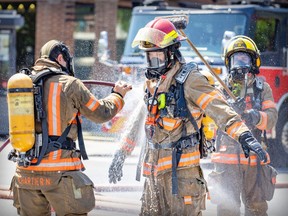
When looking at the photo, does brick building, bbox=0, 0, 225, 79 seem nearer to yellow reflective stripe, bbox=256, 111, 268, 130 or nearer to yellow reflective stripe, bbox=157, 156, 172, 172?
yellow reflective stripe, bbox=256, 111, 268, 130

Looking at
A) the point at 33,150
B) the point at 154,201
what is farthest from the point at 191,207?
the point at 33,150

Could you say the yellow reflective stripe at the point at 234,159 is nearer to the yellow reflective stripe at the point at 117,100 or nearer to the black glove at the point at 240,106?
the black glove at the point at 240,106

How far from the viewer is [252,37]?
1305 centimetres

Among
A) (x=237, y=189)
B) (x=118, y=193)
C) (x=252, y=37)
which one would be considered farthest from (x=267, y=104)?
(x=252, y=37)

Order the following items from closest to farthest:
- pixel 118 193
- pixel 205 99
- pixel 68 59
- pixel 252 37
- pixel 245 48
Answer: pixel 205 99
pixel 68 59
pixel 245 48
pixel 118 193
pixel 252 37

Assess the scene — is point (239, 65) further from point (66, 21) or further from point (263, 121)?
point (66, 21)

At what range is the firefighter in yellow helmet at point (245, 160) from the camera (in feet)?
24.0

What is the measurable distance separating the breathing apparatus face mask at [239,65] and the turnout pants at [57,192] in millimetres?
1876

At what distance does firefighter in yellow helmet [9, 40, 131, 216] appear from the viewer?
6.15m

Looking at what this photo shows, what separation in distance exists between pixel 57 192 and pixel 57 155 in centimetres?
25

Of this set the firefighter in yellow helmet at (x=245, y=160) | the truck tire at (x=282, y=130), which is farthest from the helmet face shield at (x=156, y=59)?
the truck tire at (x=282, y=130)

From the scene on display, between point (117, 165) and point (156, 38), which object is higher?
point (156, 38)

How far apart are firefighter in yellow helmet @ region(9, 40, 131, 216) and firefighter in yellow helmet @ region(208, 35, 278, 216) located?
146cm

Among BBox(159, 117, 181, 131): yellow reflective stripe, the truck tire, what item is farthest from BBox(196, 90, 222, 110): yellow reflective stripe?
the truck tire
